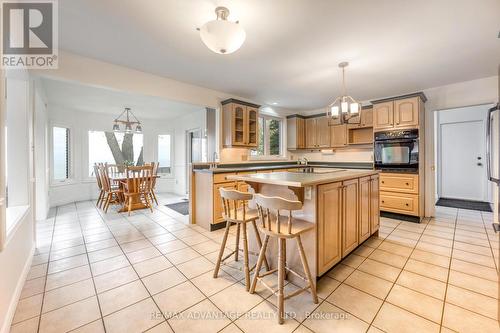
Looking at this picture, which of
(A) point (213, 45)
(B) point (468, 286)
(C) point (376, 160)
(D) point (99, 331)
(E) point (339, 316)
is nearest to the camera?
(D) point (99, 331)

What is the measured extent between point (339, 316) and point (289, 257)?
0.59 m

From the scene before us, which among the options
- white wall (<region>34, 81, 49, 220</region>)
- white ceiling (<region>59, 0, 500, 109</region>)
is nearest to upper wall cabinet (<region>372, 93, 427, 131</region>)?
white ceiling (<region>59, 0, 500, 109</region>)

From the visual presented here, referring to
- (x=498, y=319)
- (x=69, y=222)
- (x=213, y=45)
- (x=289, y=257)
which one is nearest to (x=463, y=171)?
(x=498, y=319)

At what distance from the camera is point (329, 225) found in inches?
78.8

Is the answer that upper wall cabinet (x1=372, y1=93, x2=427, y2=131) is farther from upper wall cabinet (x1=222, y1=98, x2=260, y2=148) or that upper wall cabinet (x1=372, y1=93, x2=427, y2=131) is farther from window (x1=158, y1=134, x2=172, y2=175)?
window (x1=158, y1=134, x2=172, y2=175)

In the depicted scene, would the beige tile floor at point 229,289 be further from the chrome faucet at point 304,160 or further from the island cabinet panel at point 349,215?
the chrome faucet at point 304,160

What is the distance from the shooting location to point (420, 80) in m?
3.68

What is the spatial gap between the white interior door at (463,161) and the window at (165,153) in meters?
7.97

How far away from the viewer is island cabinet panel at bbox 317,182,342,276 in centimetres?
189

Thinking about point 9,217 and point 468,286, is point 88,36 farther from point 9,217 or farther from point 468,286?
point 468,286

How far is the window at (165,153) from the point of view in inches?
282

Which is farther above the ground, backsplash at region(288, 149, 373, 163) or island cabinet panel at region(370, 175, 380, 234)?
backsplash at region(288, 149, 373, 163)

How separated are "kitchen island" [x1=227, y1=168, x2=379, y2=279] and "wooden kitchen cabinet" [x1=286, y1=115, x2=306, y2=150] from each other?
3.30 m

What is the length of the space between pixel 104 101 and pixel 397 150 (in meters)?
6.22
